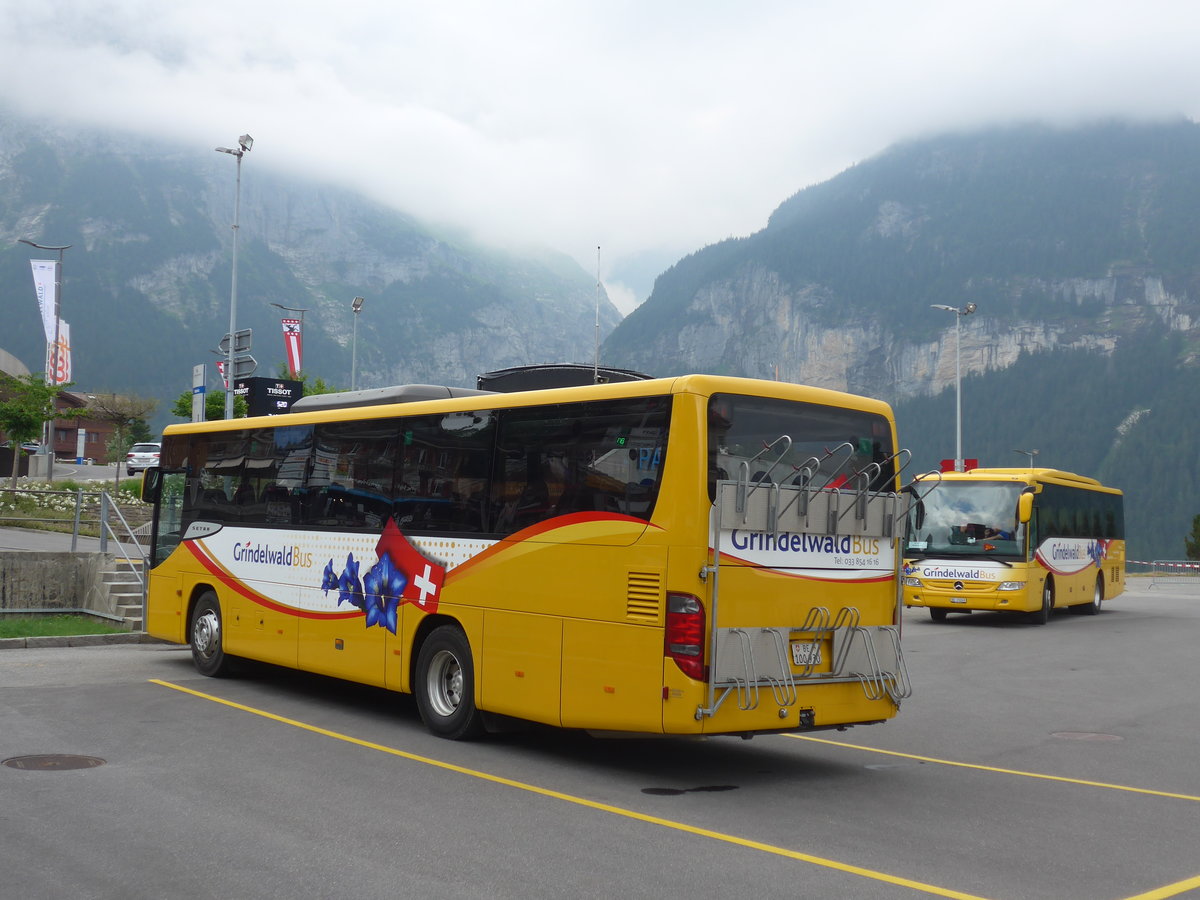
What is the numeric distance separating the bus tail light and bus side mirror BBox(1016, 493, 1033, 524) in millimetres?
16489

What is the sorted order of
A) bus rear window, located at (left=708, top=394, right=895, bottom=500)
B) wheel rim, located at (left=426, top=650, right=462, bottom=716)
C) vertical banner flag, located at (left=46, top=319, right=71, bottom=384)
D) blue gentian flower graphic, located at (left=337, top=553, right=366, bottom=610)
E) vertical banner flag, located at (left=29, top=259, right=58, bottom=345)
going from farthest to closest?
vertical banner flag, located at (left=29, top=259, right=58, bottom=345) → vertical banner flag, located at (left=46, top=319, right=71, bottom=384) → blue gentian flower graphic, located at (left=337, top=553, right=366, bottom=610) → wheel rim, located at (left=426, top=650, right=462, bottom=716) → bus rear window, located at (left=708, top=394, right=895, bottom=500)

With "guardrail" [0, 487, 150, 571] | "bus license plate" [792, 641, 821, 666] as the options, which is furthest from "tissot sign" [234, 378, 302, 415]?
"bus license plate" [792, 641, 821, 666]

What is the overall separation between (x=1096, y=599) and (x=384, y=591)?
23.4 metres

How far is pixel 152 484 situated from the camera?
15.0m

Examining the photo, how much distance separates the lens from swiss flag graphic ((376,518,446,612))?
33.8ft

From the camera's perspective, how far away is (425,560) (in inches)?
412

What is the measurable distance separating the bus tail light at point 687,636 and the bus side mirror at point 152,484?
876cm

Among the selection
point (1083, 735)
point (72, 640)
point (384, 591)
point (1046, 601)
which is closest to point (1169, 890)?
point (1083, 735)

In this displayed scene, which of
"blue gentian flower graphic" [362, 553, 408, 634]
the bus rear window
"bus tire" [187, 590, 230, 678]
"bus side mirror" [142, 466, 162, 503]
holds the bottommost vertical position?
"bus tire" [187, 590, 230, 678]

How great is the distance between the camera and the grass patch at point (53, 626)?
17025 millimetres

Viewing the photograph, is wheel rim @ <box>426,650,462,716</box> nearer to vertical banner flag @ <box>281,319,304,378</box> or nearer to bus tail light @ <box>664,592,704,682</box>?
bus tail light @ <box>664,592,704,682</box>

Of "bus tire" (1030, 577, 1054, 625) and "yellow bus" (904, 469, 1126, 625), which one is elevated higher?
"yellow bus" (904, 469, 1126, 625)

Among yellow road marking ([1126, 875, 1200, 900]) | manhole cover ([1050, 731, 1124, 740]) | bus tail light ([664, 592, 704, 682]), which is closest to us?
yellow road marking ([1126, 875, 1200, 900])

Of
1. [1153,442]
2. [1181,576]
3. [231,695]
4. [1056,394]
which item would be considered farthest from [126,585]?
[1056,394]
